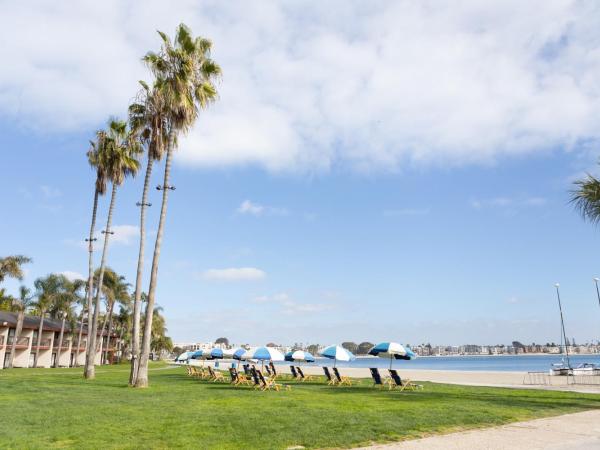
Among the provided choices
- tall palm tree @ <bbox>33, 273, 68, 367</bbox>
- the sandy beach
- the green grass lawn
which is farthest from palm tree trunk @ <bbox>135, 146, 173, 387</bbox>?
tall palm tree @ <bbox>33, 273, 68, 367</bbox>

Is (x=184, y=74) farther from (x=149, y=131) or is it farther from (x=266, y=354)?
(x=266, y=354)

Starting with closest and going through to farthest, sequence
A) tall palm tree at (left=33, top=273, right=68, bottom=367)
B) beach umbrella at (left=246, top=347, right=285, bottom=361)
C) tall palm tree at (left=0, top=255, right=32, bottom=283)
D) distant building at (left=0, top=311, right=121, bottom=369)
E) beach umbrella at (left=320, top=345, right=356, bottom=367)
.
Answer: beach umbrella at (left=246, top=347, right=285, bottom=361)
beach umbrella at (left=320, top=345, right=356, bottom=367)
tall palm tree at (left=0, top=255, right=32, bottom=283)
distant building at (left=0, top=311, right=121, bottom=369)
tall palm tree at (left=33, top=273, right=68, bottom=367)

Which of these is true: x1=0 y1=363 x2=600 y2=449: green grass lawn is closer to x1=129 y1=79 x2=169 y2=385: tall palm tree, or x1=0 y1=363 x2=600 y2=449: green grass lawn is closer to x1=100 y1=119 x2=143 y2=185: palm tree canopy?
x1=129 y1=79 x2=169 y2=385: tall palm tree

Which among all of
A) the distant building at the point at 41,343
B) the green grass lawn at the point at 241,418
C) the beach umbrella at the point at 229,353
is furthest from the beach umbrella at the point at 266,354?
the distant building at the point at 41,343

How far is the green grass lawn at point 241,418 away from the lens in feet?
26.3

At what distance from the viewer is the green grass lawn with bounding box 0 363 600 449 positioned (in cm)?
801

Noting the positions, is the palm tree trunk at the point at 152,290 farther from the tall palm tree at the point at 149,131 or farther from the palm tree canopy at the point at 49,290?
the palm tree canopy at the point at 49,290

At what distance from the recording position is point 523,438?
27.8 ft

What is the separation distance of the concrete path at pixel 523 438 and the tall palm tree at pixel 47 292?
55498 millimetres

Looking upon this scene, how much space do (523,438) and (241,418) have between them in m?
5.86

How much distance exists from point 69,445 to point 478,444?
6892 mm

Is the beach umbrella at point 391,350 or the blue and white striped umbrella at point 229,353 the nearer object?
the beach umbrella at point 391,350

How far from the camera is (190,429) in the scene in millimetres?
8977

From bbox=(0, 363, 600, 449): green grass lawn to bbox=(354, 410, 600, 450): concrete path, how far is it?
514mm
